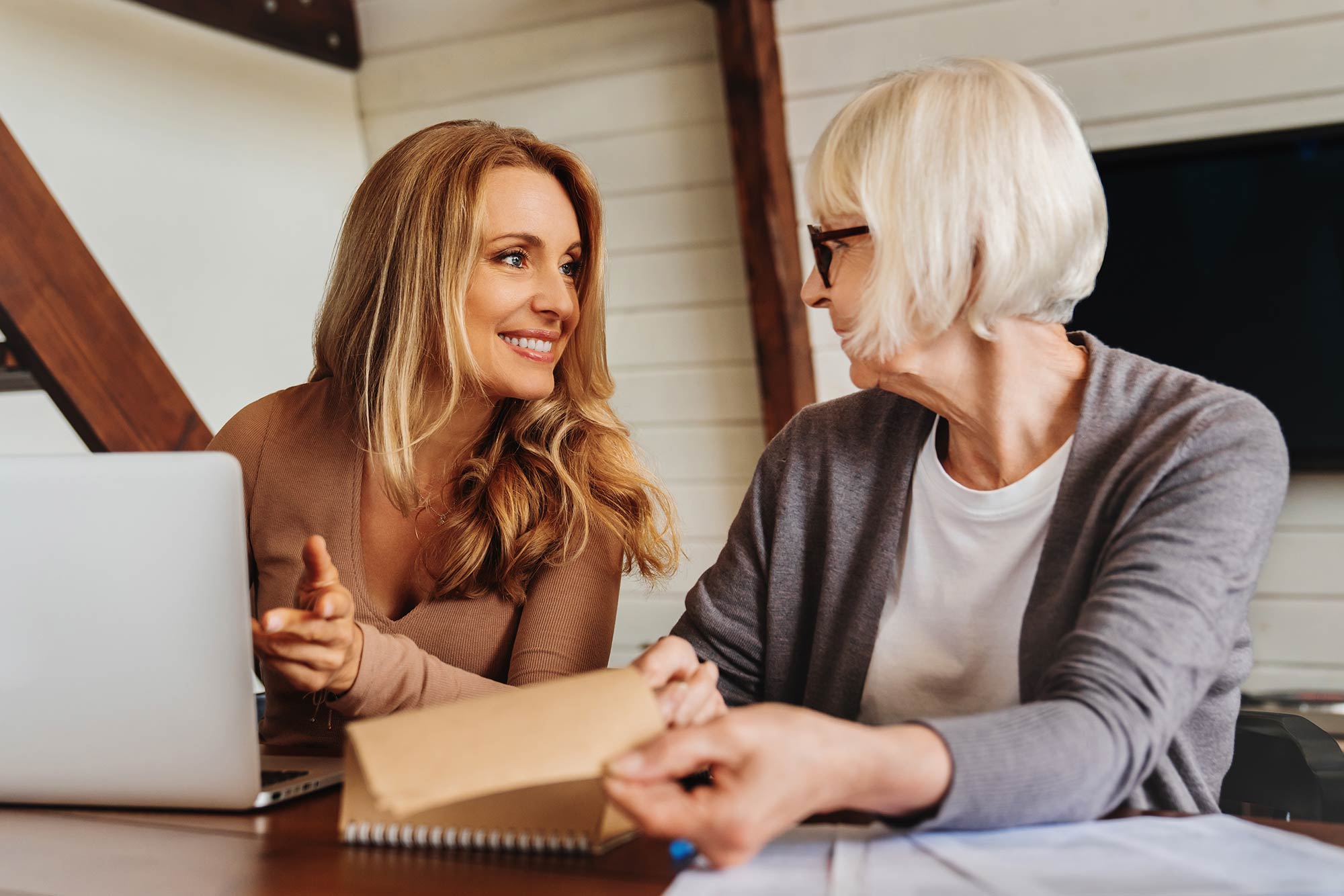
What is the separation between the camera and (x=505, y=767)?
2.28 feet

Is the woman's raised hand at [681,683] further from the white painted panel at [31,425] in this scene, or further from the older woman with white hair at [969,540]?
the white painted panel at [31,425]

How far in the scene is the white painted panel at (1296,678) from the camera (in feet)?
8.46

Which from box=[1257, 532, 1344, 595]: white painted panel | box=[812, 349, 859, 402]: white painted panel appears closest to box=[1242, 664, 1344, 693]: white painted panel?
box=[1257, 532, 1344, 595]: white painted panel

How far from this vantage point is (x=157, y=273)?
2818 mm

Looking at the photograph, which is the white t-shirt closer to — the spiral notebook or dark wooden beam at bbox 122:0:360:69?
the spiral notebook

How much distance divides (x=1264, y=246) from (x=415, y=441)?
196 centimetres

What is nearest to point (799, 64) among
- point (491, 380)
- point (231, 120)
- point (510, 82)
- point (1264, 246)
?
point (510, 82)

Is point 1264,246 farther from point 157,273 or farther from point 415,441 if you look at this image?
point 157,273

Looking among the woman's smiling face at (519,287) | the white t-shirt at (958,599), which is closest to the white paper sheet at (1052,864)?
the white t-shirt at (958,599)

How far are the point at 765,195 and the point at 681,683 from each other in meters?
2.06

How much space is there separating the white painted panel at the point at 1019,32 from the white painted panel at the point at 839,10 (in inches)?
0.5

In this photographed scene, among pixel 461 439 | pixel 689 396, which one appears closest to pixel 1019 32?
pixel 689 396

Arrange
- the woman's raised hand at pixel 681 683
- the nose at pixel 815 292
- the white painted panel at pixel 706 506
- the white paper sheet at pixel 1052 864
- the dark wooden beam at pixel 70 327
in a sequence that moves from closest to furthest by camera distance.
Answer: the white paper sheet at pixel 1052 864, the woman's raised hand at pixel 681 683, the nose at pixel 815 292, the dark wooden beam at pixel 70 327, the white painted panel at pixel 706 506

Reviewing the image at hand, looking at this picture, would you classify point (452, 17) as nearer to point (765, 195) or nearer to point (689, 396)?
point (765, 195)
